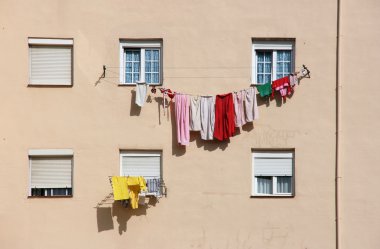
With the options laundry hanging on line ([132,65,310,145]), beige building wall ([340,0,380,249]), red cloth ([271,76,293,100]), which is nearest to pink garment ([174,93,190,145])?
laundry hanging on line ([132,65,310,145])

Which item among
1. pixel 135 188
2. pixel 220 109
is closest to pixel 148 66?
pixel 220 109

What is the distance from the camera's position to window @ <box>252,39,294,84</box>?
16.6m

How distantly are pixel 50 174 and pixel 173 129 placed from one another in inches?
109

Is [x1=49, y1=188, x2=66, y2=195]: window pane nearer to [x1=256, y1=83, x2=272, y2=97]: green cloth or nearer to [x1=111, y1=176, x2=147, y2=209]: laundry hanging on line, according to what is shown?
[x1=111, y1=176, x2=147, y2=209]: laundry hanging on line

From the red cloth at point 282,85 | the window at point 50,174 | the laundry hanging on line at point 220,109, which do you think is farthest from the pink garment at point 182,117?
the window at point 50,174

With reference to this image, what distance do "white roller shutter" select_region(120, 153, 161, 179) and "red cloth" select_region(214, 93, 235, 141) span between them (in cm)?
138

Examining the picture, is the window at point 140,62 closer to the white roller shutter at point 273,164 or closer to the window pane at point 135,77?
the window pane at point 135,77

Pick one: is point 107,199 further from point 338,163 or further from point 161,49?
point 338,163

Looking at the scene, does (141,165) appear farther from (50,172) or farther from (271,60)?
(271,60)

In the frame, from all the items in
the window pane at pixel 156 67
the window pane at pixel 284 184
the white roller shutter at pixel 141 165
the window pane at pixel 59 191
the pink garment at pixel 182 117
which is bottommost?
the window pane at pixel 59 191

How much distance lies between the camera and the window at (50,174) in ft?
54.1

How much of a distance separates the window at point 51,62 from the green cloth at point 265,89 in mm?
3994

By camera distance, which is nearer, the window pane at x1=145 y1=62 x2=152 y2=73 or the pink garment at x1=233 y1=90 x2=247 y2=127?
the pink garment at x1=233 y1=90 x2=247 y2=127

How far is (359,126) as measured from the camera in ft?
53.5
